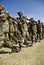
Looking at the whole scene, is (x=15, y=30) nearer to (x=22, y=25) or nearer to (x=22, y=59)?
(x=22, y=25)

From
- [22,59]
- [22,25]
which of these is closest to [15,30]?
[22,25]

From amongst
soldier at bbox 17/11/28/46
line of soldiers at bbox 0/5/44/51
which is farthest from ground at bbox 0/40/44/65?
soldier at bbox 17/11/28/46

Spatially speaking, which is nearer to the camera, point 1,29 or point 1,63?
point 1,63

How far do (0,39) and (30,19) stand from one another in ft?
24.3

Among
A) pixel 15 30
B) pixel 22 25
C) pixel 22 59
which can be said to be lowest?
pixel 22 59

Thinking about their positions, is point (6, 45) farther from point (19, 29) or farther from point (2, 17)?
point (2, 17)

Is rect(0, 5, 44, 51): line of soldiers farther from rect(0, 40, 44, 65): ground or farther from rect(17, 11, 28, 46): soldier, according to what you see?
rect(0, 40, 44, 65): ground

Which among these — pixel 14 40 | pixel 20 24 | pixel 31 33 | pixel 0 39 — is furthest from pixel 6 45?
pixel 31 33

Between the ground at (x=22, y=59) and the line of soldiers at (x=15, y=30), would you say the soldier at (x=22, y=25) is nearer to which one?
the line of soldiers at (x=15, y=30)

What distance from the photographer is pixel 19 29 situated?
41.3ft

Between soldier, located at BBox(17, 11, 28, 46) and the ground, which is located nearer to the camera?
the ground

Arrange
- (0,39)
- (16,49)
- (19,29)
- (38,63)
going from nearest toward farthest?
(38,63) → (0,39) → (16,49) → (19,29)

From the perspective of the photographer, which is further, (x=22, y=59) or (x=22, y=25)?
(x=22, y=25)

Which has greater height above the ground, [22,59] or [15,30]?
[15,30]
